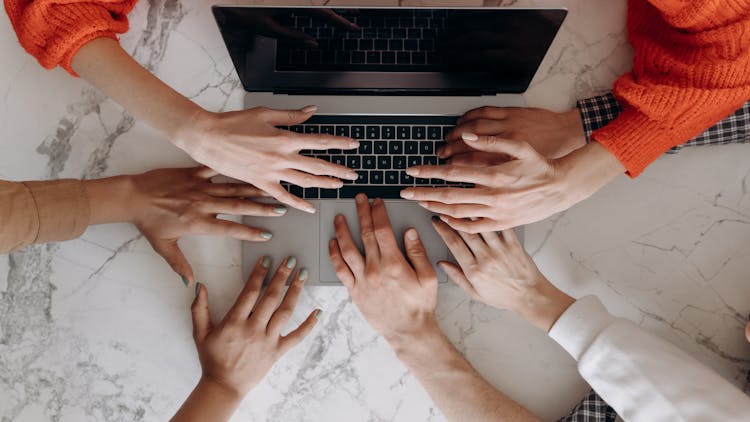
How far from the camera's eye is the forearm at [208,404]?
3.19ft

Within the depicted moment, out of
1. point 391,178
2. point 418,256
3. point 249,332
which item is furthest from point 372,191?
point 249,332

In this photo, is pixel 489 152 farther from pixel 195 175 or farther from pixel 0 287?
pixel 0 287

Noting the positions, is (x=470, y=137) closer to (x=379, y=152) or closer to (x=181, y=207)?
(x=379, y=152)

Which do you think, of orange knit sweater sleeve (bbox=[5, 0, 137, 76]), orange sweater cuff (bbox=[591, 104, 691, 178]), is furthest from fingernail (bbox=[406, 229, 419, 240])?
orange knit sweater sleeve (bbox=[5, 0, 137, 76])

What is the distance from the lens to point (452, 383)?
101 centimetres

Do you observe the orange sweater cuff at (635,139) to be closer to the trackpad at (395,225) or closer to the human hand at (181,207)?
the trackpad at (395,225)

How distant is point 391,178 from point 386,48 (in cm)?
24

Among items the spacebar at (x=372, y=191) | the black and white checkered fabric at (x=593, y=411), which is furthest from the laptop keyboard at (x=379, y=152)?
the black and white checkered fabric at (x=593, y=411)

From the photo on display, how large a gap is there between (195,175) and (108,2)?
345 mm

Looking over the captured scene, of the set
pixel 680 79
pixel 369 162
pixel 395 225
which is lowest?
pixel 395 225

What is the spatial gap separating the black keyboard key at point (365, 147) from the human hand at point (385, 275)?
0.09 meters

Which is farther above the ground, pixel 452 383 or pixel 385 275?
pixel 385 275

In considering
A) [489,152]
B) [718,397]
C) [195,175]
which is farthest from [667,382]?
[195,175]

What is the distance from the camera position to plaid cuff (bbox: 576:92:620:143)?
1.05 metres
